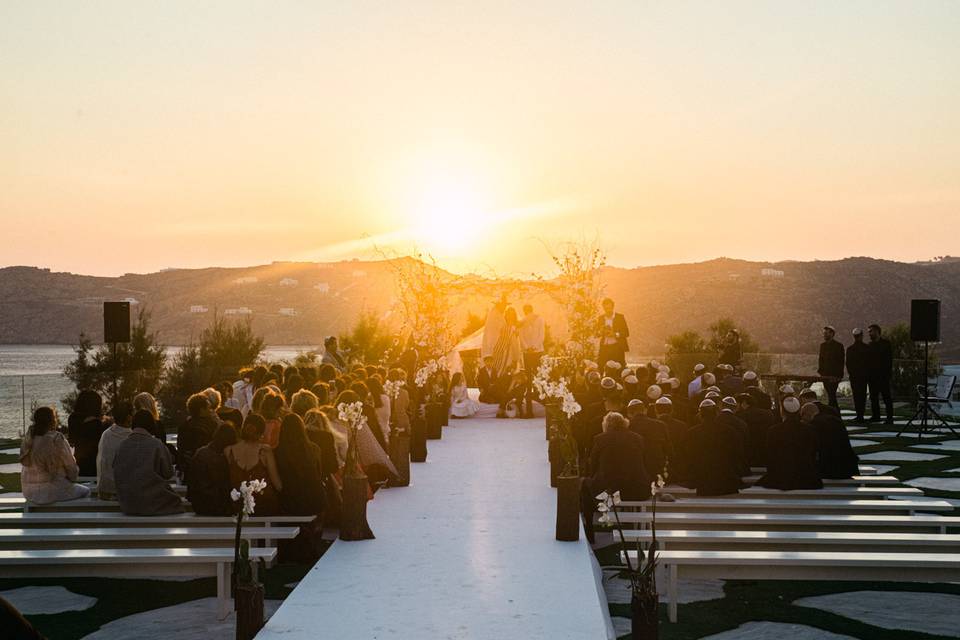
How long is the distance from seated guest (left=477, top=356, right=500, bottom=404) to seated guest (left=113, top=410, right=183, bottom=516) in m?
12.0

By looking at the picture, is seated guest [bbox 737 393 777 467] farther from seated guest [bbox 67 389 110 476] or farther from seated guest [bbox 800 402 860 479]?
seated guest [bbox 67 389 110 476]

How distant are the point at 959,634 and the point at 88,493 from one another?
752 centimetres

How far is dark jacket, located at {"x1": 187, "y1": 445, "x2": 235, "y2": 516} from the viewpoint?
850cm

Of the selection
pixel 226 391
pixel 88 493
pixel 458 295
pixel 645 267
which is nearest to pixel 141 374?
pixel 458 295

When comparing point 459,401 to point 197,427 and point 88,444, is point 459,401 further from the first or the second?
point 197,427

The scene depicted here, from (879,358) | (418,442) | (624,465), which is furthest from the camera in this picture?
(879,358)

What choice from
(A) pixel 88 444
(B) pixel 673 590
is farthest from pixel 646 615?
(A) pixel 88 444

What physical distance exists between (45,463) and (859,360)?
606 inches

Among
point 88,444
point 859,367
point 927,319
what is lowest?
point 88,444

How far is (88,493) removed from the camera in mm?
9969

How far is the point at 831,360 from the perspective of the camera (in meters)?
20.3

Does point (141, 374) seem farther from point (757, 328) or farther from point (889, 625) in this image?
point (757, 328)

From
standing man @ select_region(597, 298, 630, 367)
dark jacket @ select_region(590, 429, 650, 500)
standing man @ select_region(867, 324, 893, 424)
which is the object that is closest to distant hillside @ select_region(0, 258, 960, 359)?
standing man @ select_region(867, 324, 893, 424)

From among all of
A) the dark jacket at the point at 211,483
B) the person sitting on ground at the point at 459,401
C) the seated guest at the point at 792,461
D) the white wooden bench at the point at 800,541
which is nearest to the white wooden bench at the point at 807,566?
the white wooden bench at the point at 800,541
